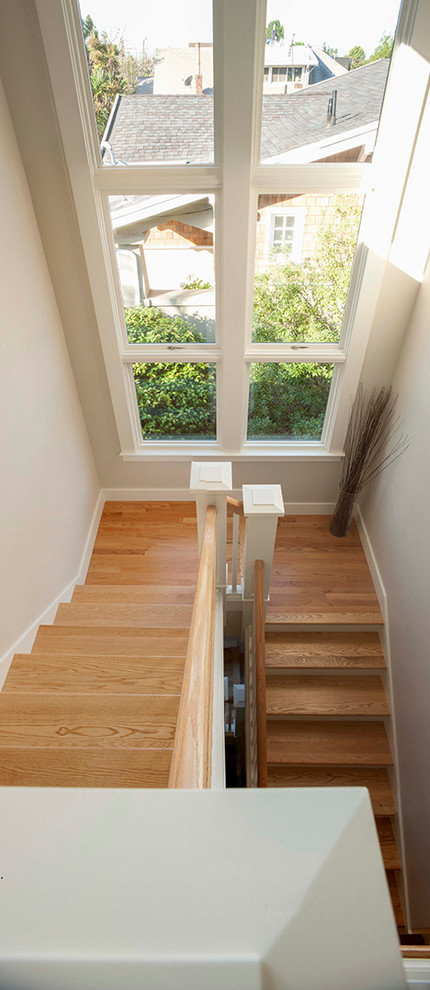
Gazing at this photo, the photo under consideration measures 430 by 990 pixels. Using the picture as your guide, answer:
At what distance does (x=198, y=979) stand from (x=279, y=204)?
2.99 meters

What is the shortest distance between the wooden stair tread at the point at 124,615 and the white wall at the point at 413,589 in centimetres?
Result: 120

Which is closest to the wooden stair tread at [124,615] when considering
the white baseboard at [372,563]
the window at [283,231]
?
the white baseboard at [372,563]

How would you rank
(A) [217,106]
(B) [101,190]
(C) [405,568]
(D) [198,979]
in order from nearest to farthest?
(D) [198,979], (A) [217,106], (B) [101,190], (C) [405,568]

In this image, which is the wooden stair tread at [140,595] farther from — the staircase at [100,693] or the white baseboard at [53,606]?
the white baseboard at [53,606]

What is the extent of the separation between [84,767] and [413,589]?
1958 millimetres

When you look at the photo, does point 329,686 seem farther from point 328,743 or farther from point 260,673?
point 260,673

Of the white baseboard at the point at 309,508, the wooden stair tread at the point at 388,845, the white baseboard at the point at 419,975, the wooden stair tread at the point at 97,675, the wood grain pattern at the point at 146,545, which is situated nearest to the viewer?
the white baseboard at the point at 419,975

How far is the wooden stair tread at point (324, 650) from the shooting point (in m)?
3.08

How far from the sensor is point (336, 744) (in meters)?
2.91

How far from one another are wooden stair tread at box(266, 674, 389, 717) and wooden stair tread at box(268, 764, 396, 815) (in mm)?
299

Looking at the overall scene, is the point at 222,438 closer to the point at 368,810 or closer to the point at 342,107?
the point at 342,107

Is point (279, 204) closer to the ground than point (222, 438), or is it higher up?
higher up

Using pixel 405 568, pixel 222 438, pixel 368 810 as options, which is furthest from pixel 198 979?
pixel 222 438

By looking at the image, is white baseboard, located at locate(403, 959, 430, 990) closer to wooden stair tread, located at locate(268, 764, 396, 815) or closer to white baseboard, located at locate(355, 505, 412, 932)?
wooden stair tread, located at locate(268, 764, 396, 815)
